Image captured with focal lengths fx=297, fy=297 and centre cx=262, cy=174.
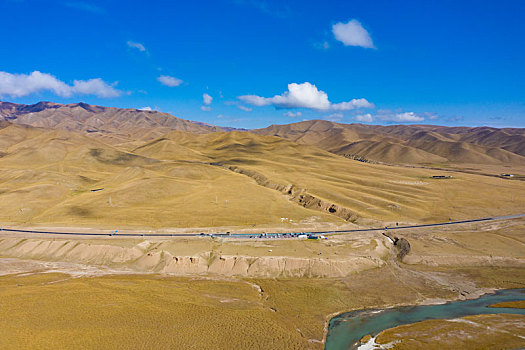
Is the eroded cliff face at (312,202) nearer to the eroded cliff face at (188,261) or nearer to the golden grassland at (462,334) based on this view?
the eroded cliff face at (188,261)

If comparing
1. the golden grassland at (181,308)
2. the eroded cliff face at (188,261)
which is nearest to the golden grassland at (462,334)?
the golden grassland at (181,308)

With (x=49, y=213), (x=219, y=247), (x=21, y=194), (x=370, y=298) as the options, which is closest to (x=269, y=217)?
(x=219, y=247)

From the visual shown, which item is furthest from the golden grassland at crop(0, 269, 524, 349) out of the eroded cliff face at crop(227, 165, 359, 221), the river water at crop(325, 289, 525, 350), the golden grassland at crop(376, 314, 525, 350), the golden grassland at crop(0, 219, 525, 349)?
the eroded cliff face at crop(227, 165, 359, 221)

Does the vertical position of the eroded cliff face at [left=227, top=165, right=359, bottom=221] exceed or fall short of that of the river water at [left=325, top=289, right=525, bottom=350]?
it exceeds it

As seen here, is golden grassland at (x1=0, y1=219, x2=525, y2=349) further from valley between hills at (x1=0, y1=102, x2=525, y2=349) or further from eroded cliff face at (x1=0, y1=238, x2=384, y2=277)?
eroded cliff face at (x1=0, y1=238, x2=384, y2=277)

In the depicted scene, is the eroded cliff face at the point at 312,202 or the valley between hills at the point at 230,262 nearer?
the valley between hills at the point at 230,262
